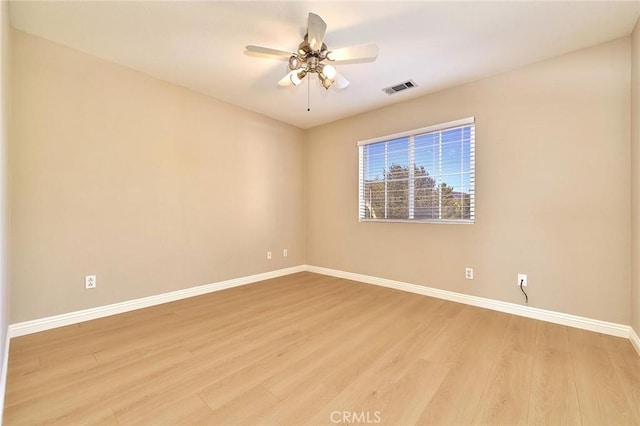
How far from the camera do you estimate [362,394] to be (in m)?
1.58

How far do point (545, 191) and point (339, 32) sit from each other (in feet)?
8.10

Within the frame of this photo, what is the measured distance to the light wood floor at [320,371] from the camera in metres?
1.44

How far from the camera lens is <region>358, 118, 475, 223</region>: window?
3.17 m

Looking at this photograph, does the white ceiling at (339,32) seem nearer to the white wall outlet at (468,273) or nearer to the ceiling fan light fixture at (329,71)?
the ceiling fan light fixture at (329,71)

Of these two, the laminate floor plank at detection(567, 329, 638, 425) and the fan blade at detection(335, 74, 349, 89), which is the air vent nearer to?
the fan blade at detection(335, 74, 349, 89)

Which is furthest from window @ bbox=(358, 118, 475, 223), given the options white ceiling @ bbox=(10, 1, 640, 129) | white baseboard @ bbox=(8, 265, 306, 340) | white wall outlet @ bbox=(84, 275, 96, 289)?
white wall outlet @ bbox=(84, 275, 96, 289)

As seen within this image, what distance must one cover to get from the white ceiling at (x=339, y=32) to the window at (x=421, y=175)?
70 centimetres

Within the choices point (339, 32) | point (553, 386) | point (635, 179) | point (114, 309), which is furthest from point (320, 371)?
point (635, 179)

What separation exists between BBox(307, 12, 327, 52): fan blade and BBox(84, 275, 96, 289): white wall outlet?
2957 millimetres

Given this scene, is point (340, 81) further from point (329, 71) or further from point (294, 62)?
point (294, 62)

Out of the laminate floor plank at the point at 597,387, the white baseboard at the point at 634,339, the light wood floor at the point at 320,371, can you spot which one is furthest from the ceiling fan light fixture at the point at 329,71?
the white baseboard at the point at 634,339

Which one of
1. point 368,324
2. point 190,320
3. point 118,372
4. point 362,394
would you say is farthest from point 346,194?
point 118,372

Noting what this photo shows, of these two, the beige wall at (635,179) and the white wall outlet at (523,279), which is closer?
the beige wall at (635,179)

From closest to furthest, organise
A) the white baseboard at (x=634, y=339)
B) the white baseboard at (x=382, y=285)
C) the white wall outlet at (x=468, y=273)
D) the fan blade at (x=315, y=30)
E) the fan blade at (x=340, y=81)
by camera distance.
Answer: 1. the fan blade at (x=315, y=30)
2. the white baseboard at (x=634, y=339)
3. the white baseboard at (x=382, y=285)
4. the fan blade at (x=340, y=81)
5. the white wall outlet at (x=468, y=273)
